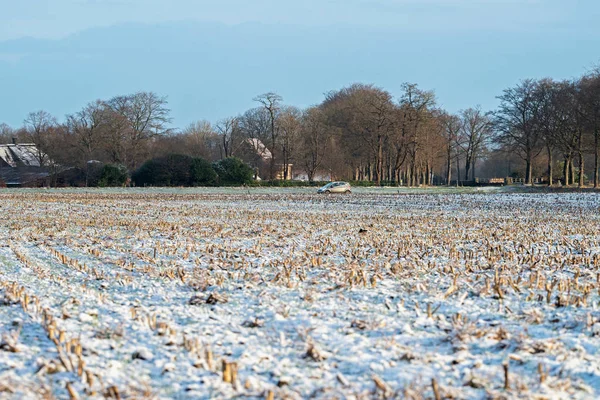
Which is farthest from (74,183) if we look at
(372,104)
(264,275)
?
(264,275)

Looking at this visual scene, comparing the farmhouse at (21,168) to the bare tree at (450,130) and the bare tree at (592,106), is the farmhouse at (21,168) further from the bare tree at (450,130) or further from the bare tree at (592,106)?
the bare tree at (592,106)

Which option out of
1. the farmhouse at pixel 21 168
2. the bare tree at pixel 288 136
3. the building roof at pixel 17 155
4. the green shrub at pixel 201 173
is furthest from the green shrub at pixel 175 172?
the building roof at pixel 17 155

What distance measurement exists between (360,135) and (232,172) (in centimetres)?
1604

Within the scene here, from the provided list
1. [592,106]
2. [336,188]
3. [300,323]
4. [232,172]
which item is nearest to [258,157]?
[232,172]

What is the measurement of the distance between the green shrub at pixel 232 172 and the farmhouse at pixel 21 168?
19.8 meters

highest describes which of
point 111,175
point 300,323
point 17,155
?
point 17,155

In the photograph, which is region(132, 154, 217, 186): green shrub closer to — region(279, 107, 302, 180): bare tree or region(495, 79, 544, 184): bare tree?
region(279, 107, 302, 180): bare tree

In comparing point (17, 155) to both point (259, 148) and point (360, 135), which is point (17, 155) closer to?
point (259, 148)

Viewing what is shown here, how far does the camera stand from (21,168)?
8125 cm

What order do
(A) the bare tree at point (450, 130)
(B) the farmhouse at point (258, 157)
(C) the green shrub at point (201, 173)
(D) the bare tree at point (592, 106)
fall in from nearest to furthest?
(D) the bare tree at point (592, 106), (C) the green shrub at point (201, 173), (B) the farmhouse at point (258, 157), (A) the bare tree at point (450, 130)

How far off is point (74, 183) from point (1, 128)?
72.6 metres

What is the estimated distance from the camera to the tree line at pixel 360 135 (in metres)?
65.1

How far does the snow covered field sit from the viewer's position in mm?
4836

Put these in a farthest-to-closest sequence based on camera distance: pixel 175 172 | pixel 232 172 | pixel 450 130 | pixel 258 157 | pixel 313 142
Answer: pixel 450 130
pixel 258 157
pixel 313 142
pixel 232 172
pixel 175 172
